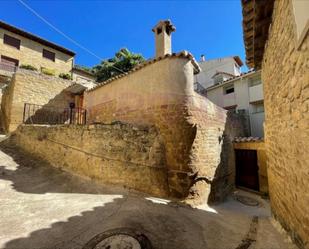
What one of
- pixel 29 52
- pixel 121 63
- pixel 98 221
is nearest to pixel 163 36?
pixel 98 221

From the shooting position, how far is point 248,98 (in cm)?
1380

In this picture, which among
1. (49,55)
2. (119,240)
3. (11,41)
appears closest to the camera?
(119,240)

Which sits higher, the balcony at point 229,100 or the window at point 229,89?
the window at point 229,89

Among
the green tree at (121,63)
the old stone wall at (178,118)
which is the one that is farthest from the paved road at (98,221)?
the green tree at (121,63)

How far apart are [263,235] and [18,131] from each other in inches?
433

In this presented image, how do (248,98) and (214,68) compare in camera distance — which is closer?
(248,98)

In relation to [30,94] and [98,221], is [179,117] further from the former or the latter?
[30,94]

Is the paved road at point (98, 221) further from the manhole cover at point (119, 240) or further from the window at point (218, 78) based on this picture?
the window at point (218, 78)

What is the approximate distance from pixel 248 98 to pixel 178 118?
10.7 metres

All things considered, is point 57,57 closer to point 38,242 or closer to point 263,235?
point 38,242

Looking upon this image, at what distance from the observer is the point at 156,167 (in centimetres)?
551

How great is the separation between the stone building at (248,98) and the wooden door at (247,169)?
158 inches

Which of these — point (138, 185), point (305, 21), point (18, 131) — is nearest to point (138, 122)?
point (138, 185)

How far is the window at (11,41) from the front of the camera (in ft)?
54.0
